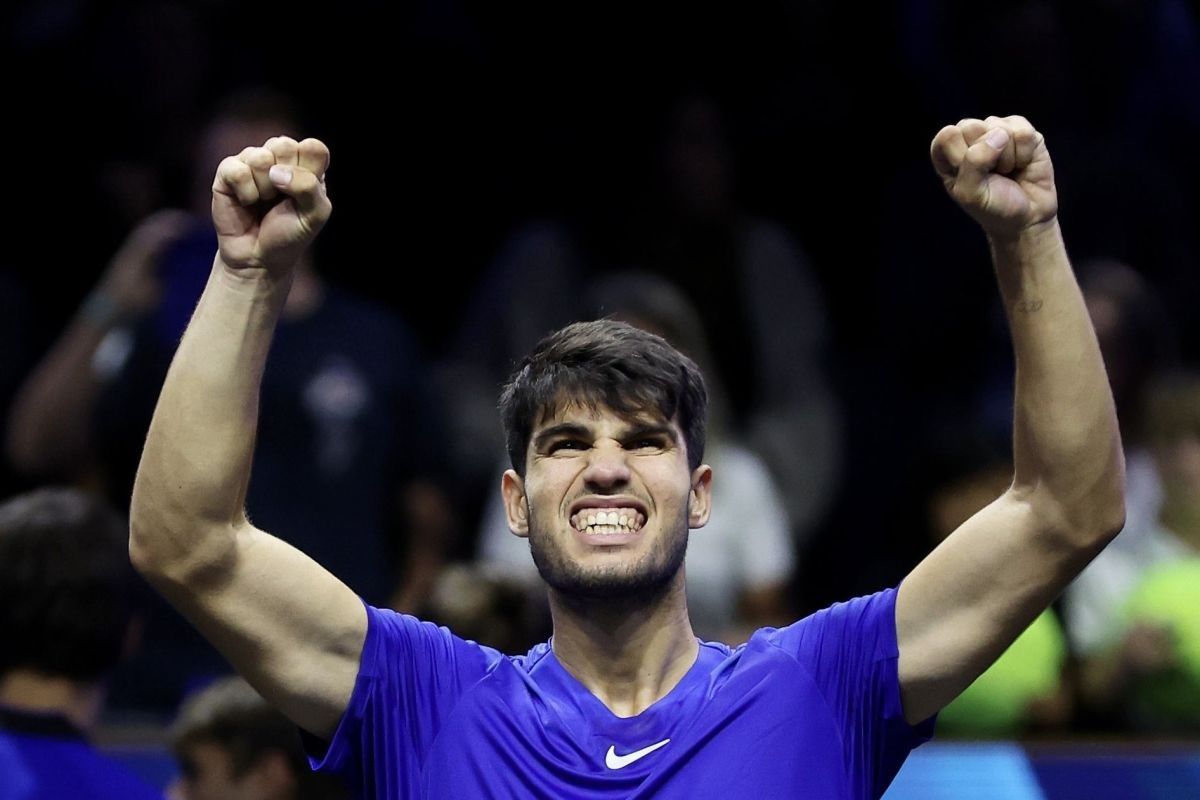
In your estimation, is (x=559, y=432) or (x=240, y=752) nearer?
(x=559, y=432)

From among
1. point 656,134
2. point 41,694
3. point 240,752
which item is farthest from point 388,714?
point 656,134

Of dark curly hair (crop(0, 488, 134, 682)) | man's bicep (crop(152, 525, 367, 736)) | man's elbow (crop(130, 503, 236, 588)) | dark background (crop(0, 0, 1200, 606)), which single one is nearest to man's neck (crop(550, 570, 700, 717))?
man's bicep (crop(152, 525, 367, 736))

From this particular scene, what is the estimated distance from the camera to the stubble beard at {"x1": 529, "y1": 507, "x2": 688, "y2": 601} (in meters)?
3.28

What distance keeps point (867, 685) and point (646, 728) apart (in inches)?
14.5

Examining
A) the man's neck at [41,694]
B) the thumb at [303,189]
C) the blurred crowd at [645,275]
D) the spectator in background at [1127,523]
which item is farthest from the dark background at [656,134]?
the thumb at [303,189]

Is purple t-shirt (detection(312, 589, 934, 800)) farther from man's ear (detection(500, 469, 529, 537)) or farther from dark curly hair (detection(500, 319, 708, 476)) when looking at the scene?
dark curly hair (detection(500, 319, 708, 476))

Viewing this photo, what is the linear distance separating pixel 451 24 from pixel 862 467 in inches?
87.5

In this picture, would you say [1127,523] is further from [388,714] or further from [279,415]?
[388,714]

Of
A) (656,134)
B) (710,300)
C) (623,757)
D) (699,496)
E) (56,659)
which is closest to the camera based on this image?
(623,757)

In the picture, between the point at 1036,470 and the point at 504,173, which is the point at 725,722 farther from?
the point at 504,173

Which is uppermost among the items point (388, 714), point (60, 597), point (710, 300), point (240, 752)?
point (710, 300)

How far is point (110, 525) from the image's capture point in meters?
4.11

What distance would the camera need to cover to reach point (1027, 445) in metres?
3.20

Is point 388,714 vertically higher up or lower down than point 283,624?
lower down
